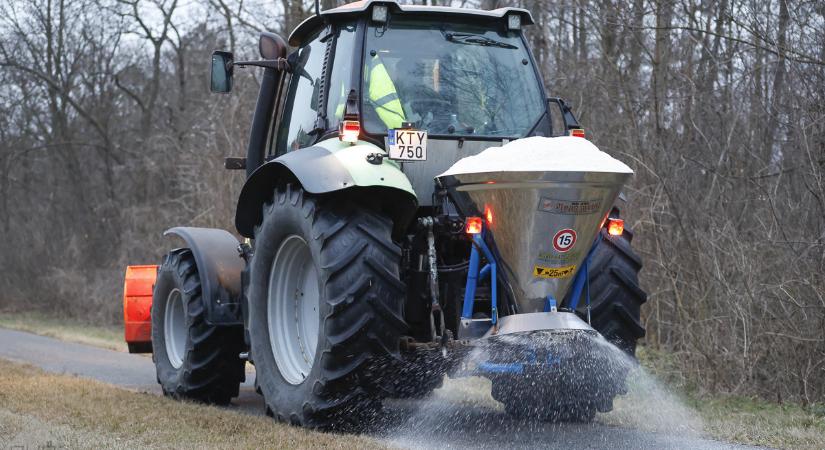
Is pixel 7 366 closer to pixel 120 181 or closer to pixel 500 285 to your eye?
pixel 500 285

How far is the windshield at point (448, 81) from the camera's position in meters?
6.35

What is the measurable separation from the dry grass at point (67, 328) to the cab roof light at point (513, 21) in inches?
326

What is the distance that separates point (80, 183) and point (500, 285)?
2472 cm

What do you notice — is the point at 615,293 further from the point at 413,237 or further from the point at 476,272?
the point at 413,237

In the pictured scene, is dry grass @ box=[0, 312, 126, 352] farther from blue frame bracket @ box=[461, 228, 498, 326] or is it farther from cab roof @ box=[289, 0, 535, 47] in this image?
blue frame bracket @ box=[461, 228, 498, 326]

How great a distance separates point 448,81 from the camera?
650cm

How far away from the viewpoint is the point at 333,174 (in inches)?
223

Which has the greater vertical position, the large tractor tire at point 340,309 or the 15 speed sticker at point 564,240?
the 15 speed sticker at point 564,240

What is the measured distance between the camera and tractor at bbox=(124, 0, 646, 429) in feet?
17.7

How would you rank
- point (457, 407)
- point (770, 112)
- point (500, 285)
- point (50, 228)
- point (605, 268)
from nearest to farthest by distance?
point (500, 285) → point (605, 268) → point (457, 407) → point (770, 112) → point (50, 228)

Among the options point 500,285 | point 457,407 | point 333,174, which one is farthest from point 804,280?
point 333,174

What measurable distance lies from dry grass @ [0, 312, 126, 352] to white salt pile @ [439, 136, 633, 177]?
9.16 metres

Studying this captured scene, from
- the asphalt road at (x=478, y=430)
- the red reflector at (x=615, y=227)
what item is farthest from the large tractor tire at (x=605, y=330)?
the red reflector at (x=615, y=227)

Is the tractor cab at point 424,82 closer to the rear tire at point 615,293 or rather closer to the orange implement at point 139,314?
the rear tire at point 615,293
